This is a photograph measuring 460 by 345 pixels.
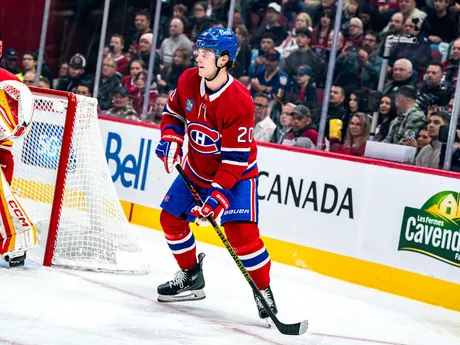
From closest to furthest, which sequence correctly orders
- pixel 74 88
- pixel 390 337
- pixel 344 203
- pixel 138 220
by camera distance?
pixel 390 337 → pixel 344 203 → pixel 138 220 → pixel 74 88

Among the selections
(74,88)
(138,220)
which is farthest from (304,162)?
(74,88)

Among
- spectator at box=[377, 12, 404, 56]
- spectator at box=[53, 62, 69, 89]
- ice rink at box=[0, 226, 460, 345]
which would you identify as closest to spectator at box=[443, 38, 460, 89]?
spectator at box=[377, 12, 404, 56]

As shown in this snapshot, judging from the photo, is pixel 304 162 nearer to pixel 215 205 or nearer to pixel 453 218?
pixel 453 218

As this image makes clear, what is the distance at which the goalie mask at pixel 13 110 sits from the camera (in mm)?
3667

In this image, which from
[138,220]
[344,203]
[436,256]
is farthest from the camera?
[138,220]

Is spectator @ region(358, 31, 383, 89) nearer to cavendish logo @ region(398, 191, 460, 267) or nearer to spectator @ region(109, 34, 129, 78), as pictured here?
cavendish logo @ region(398, 191, 460, 267)

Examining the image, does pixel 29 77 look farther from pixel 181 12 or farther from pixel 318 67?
pixel 318 67

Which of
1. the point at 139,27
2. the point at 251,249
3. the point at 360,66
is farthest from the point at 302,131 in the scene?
the point at 251,249

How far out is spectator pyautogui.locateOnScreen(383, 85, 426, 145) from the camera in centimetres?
509

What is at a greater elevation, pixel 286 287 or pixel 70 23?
pixel 70 23

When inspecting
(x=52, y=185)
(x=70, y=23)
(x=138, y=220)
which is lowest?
(x=138, y=220)

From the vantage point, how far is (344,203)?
489 centimetres

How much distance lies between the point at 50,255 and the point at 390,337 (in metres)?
1.67

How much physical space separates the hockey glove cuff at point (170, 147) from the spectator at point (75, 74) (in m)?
3.78
